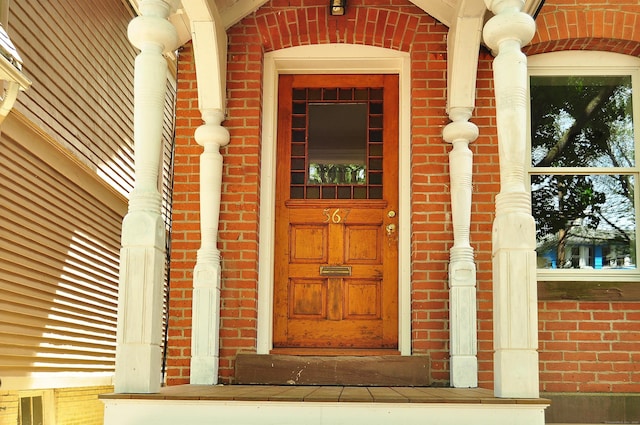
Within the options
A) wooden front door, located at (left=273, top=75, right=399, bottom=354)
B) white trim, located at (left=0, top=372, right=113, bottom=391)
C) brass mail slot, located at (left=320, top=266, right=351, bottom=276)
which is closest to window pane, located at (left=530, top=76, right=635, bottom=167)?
wooden front door, located at (left=273, top=75, right=399, bottom=354)

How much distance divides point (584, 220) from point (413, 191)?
1422 mm

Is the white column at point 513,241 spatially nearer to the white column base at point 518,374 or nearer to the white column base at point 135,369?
the white column base at point 518,374

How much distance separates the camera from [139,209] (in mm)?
3988

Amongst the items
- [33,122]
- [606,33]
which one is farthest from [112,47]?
[606,33]

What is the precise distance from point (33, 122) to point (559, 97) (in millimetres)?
4841

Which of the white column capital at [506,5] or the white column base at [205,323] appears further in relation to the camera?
the white column base at [205,323]

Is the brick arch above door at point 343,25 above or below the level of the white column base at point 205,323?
above

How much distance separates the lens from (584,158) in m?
6.26

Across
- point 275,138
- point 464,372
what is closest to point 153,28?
point 275,138

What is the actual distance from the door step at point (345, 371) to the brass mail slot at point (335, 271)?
2.64 ft

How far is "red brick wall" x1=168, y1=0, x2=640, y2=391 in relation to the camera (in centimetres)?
576

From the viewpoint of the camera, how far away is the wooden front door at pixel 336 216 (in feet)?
19.9

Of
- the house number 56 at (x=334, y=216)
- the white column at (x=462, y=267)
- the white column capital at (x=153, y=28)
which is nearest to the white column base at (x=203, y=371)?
the house number 56 at (x=334, y=216)

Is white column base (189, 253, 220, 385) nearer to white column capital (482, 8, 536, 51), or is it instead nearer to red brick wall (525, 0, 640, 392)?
red brick wall (525, 0, 640, 392)
